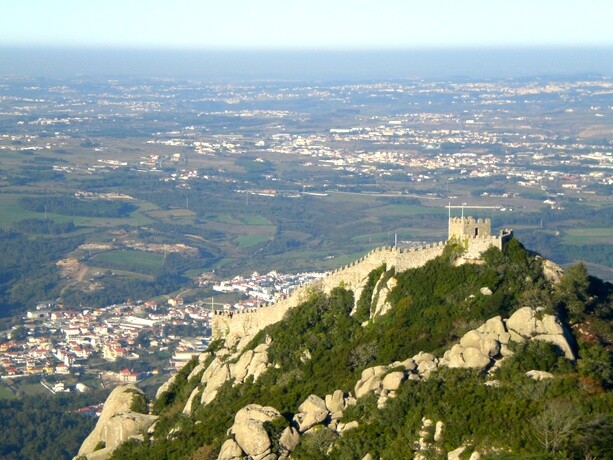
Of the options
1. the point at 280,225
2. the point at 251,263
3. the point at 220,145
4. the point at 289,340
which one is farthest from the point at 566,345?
the point at 220,145

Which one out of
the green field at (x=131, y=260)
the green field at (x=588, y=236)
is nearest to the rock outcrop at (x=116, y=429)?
the green field at (x=131, y=260)

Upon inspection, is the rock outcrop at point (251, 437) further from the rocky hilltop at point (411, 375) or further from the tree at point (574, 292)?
the tree at point (574, 292)

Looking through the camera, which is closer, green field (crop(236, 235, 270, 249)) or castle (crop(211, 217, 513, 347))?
castle (crop(211, 217, 513, 347))

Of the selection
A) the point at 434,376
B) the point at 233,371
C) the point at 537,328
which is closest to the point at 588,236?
the point at 233,371

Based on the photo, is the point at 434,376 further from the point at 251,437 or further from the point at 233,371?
the point at 233,371

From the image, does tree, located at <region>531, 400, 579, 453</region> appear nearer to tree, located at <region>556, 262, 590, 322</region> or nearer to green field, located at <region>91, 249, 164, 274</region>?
tree, located at <region>556, 262, 590, 322</region>

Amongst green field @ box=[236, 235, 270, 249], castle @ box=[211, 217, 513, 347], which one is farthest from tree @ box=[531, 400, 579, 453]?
green field @ box=[236, 235, 270, 249]
